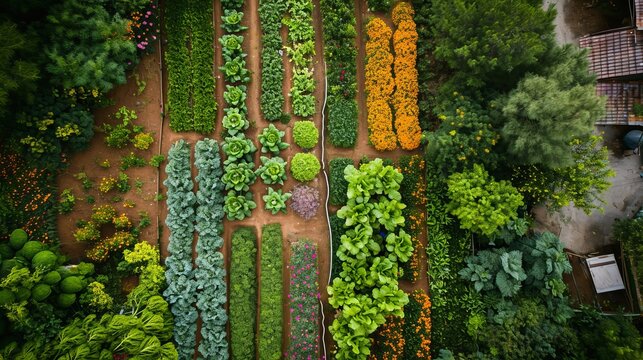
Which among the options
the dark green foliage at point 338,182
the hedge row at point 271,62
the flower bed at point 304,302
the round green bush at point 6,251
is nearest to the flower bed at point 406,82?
the dark green foliage at point 338,182

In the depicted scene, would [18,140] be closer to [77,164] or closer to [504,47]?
[77,164]

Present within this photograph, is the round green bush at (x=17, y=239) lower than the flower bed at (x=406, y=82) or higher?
lower

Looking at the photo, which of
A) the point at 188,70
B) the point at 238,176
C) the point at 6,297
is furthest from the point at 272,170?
the point at 6,297

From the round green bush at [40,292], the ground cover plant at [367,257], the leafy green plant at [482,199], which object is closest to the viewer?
the round green bush at [40,292]

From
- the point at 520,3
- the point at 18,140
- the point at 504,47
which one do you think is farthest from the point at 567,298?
the point at 18,140

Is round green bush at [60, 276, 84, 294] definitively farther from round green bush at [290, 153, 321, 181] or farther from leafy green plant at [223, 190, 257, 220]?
round green bush at [290, 153, 321, 181]

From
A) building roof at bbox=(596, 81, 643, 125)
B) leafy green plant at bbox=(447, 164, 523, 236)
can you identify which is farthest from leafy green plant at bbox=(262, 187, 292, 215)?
building roof at bbox=(596, 81, 643, 125)

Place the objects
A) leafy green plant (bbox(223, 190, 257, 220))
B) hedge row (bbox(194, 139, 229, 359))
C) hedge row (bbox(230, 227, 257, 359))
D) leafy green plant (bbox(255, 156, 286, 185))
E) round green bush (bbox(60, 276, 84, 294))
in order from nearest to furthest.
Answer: round green bush (bbox(60, 276, 84, 294))
hedge row (bbox(194, 139, 229, 359))
hedge row (bbox(230, 227, 257, 359))
leafy green plant (bbox(223, 190, 257, 220))
leafy green plant (bbox(255, 156, 286, 185))

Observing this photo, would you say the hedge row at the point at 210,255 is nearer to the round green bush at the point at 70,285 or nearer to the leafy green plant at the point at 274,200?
the leafy green plant at the point at 274,200
